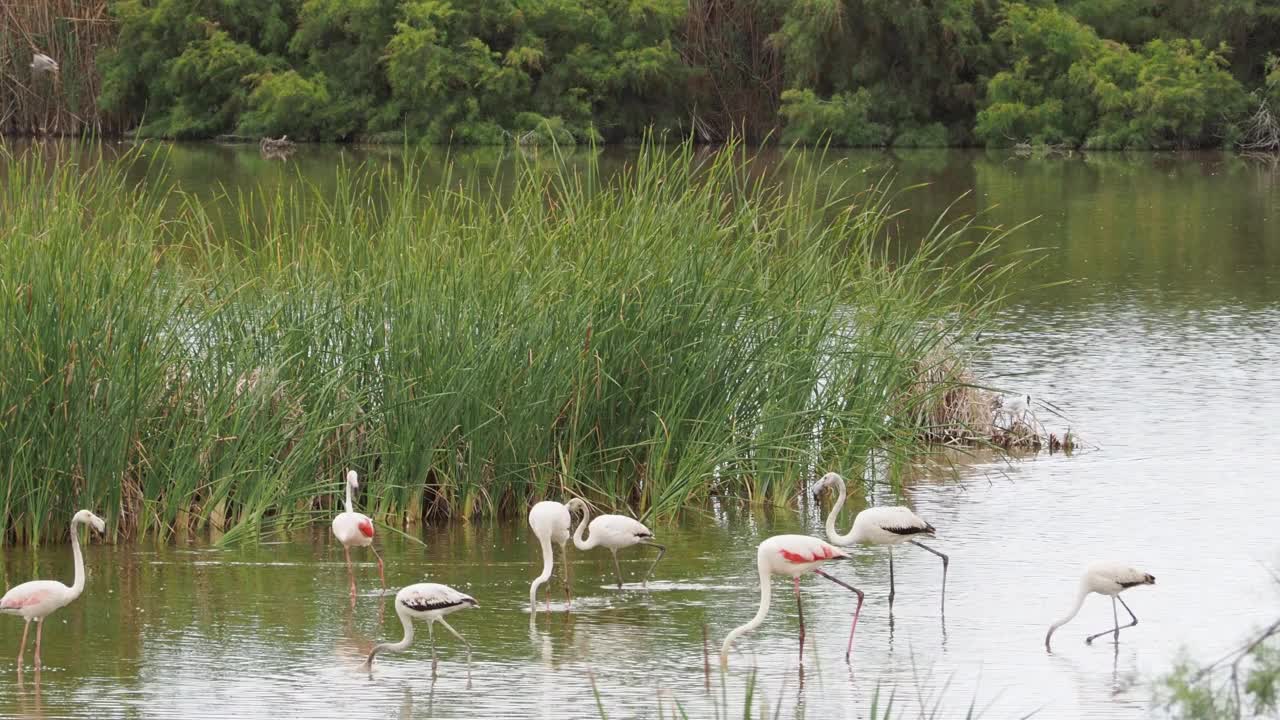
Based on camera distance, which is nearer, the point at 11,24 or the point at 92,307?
the point at 92,307

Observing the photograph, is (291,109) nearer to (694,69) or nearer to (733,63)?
(694,69)

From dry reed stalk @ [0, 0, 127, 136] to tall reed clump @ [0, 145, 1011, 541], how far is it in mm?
30674

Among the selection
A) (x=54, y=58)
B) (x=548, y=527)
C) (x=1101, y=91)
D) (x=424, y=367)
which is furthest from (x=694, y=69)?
(x=548, y=527)

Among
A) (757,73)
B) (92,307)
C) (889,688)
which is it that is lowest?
(889,688)

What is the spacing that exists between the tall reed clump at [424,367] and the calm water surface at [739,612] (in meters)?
0.28

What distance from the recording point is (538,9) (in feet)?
135

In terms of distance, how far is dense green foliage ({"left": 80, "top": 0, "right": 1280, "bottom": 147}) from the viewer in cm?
3959

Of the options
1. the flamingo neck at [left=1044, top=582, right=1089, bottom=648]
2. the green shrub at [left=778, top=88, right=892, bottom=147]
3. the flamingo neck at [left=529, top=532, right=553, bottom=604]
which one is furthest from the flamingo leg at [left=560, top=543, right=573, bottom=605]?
the green shrub at [left=778, top=88, right=892, bottom=147]

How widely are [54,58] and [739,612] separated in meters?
34.0

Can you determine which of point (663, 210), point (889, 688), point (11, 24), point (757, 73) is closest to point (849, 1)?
point (757, 73)

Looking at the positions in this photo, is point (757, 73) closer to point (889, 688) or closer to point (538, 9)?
point (538, 9)

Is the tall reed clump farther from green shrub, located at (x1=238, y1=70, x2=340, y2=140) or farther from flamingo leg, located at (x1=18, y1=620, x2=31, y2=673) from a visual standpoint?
green shrub, located at (x1=238, y1=70, x2=340, y2=140)

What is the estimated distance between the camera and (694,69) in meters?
41.8

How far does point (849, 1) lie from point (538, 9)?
6832mm
